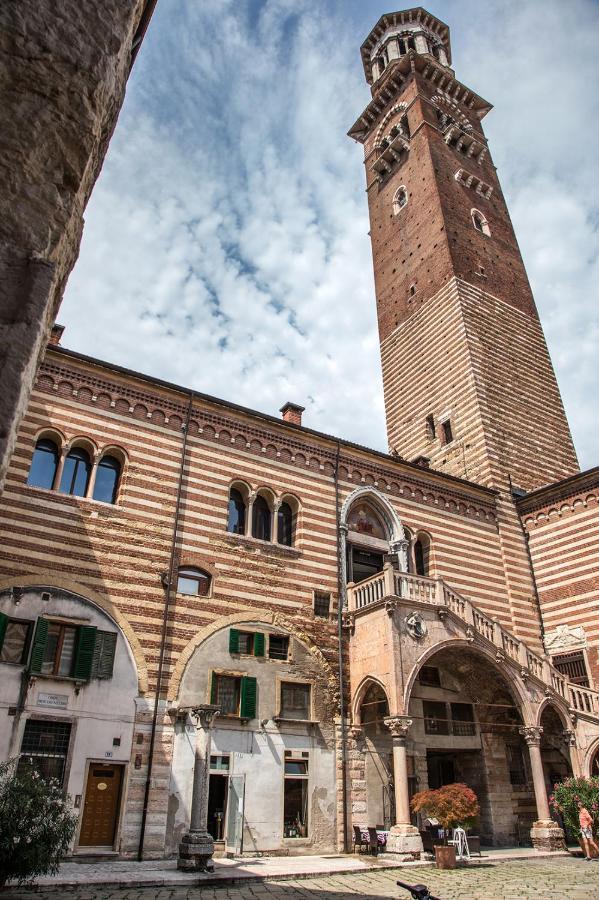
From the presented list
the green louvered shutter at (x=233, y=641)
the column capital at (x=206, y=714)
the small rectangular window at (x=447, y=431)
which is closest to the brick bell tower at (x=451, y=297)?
the small rectangular window at (x=447, y=431)

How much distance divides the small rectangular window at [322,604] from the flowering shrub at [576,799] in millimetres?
7216

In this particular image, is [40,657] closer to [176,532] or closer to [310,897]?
[176,532]

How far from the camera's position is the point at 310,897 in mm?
9891

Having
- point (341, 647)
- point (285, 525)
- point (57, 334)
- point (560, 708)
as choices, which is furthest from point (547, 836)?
point (57, 334)

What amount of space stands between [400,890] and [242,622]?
7.02 meters

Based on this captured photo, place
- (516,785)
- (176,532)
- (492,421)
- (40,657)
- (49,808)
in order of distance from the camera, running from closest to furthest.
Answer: (49,808), (40,657), (176,532), (516,785), (492,421)

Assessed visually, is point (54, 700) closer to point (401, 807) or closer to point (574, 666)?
point (401, 807)

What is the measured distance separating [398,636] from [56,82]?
15518mm

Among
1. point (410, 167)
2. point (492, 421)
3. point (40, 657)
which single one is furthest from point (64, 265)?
point (410, 167)

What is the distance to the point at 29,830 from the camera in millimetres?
9219

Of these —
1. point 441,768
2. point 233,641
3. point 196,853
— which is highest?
point 233,641

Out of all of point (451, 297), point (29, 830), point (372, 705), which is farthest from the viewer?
point (451, 297)

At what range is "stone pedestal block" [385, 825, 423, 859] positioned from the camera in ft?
46.3

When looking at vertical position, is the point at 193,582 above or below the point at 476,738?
above
